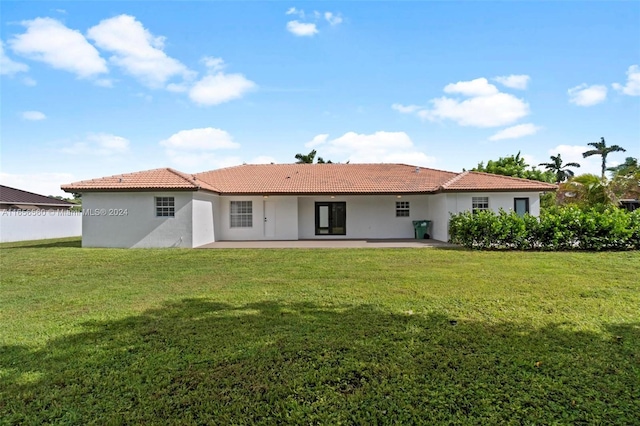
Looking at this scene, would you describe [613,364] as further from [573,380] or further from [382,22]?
[382,22]

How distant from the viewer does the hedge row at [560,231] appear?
14.1 metres

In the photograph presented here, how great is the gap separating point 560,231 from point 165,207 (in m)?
17.2

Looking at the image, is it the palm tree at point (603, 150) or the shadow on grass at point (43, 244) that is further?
the palm tree at point (603, 150)

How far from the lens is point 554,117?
766 inches

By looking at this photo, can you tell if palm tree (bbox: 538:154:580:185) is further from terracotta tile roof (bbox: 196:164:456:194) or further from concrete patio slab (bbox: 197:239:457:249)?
concrete patio slab (bbox: 197:239:457:249)

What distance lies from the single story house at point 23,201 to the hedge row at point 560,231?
105 feet

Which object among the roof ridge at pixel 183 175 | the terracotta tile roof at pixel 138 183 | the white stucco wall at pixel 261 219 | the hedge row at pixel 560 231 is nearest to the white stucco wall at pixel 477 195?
the hedge row at pixel 560 231

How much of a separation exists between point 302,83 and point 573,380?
671 inches

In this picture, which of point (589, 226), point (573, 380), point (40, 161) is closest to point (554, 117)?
point (589, 226)

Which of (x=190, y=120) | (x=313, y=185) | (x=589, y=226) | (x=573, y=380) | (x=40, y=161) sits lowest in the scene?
(x=573, y=380)

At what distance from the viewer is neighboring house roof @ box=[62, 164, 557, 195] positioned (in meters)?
16.8

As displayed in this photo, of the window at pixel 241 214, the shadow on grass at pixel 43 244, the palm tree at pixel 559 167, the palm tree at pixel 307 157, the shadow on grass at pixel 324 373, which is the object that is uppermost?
the palm tree at pixel 559 167

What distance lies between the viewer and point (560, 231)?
14375mm

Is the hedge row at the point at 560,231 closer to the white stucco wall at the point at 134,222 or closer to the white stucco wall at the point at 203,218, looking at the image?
the white stucco wall at the point at 203,218
